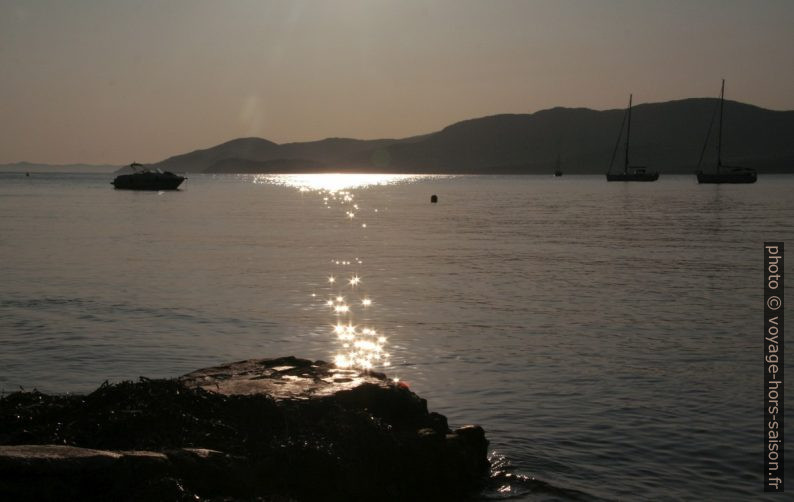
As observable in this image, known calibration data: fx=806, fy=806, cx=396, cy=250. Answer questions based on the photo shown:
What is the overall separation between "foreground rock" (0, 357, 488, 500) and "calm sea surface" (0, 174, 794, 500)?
3.17 feet

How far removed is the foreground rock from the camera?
21.7ft

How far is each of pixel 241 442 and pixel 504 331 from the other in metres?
9.95

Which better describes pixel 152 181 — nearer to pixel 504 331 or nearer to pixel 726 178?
pixel 726 178

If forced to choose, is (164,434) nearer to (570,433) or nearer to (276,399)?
(276,399)

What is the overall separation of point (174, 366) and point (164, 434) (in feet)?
21.1

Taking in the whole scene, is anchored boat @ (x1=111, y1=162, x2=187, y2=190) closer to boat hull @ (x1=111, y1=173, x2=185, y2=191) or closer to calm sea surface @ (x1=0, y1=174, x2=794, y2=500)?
boat hull @ (x1=111, y1=173, x2=185, y2=191)

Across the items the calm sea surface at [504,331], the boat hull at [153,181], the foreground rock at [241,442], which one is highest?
the boat hull at [153,181]

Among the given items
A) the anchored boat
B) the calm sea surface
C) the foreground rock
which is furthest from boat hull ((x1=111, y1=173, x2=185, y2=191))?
the foreground rock

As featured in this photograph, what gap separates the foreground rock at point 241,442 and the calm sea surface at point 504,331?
97 cm

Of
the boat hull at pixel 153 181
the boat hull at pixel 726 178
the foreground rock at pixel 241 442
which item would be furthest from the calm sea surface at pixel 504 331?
the boat hull at pixel 726 178

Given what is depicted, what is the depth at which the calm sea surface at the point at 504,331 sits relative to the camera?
403 inches

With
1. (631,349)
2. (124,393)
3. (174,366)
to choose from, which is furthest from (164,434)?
(631,349)

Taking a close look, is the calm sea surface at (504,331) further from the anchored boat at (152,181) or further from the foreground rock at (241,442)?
the anchored boat at (152,181)

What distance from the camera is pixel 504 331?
56.5 feet
